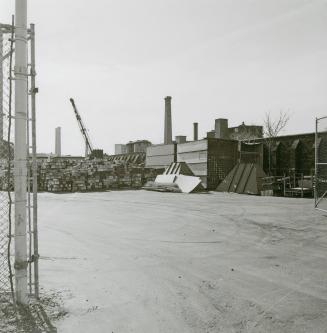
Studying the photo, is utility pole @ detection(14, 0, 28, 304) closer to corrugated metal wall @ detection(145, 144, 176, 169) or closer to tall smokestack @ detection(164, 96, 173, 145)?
corrugated metal wall @ detection(145, 144, 176, 169)

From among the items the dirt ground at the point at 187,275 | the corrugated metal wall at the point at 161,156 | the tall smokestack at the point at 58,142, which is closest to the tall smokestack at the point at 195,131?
the corrugated metal wall at the point at 161,156

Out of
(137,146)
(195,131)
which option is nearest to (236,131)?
(195,131)

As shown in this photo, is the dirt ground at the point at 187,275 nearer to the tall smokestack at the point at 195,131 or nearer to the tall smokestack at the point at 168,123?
the tall smokestack at the point at 168,123

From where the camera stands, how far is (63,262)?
5574 mm

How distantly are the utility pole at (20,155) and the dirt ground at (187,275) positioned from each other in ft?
2.01

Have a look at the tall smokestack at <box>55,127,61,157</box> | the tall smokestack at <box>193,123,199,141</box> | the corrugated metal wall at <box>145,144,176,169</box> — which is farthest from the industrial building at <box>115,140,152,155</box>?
the tall smokestack at <box>55,127,61,157</box>

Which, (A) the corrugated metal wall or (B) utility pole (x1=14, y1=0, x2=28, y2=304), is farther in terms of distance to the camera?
(A) the corrugated metal wall

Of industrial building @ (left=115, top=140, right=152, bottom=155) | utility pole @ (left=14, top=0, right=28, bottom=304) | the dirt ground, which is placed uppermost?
industrial building @ (left=115, top=140, right=152, bottom=155)

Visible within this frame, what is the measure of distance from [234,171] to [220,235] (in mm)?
16119

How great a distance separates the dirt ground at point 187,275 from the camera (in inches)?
136

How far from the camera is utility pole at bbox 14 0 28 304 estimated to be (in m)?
3.60

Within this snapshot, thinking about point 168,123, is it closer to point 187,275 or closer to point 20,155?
point 187,275

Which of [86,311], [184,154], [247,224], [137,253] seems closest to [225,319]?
[86,311]

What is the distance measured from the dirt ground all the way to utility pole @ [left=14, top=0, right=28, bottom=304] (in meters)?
0.61
